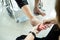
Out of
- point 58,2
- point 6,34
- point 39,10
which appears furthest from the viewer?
point 6,34

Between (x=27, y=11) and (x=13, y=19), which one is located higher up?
(x=27, y=11)

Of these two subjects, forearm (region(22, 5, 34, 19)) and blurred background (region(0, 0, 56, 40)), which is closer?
forearm (region(22, 5, 34, 19))

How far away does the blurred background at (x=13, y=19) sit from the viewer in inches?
59.0

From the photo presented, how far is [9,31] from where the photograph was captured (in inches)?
62.1

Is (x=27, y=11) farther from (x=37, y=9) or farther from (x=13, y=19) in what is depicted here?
(x=13, y=19)

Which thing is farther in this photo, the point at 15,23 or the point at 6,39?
the point at 15,23

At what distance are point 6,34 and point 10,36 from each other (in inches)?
2.7

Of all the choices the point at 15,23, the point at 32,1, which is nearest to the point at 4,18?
the point at 15,23

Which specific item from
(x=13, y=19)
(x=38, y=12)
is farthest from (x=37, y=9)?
(x=13, y=19)

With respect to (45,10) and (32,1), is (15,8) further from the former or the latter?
(45,10)

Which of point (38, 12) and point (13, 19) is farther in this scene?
point (13, 19)

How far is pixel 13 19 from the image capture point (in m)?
1.69

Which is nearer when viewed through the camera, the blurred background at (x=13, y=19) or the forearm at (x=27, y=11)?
the forearm at (x=27, y=11)

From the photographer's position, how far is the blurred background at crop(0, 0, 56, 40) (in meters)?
1.50
